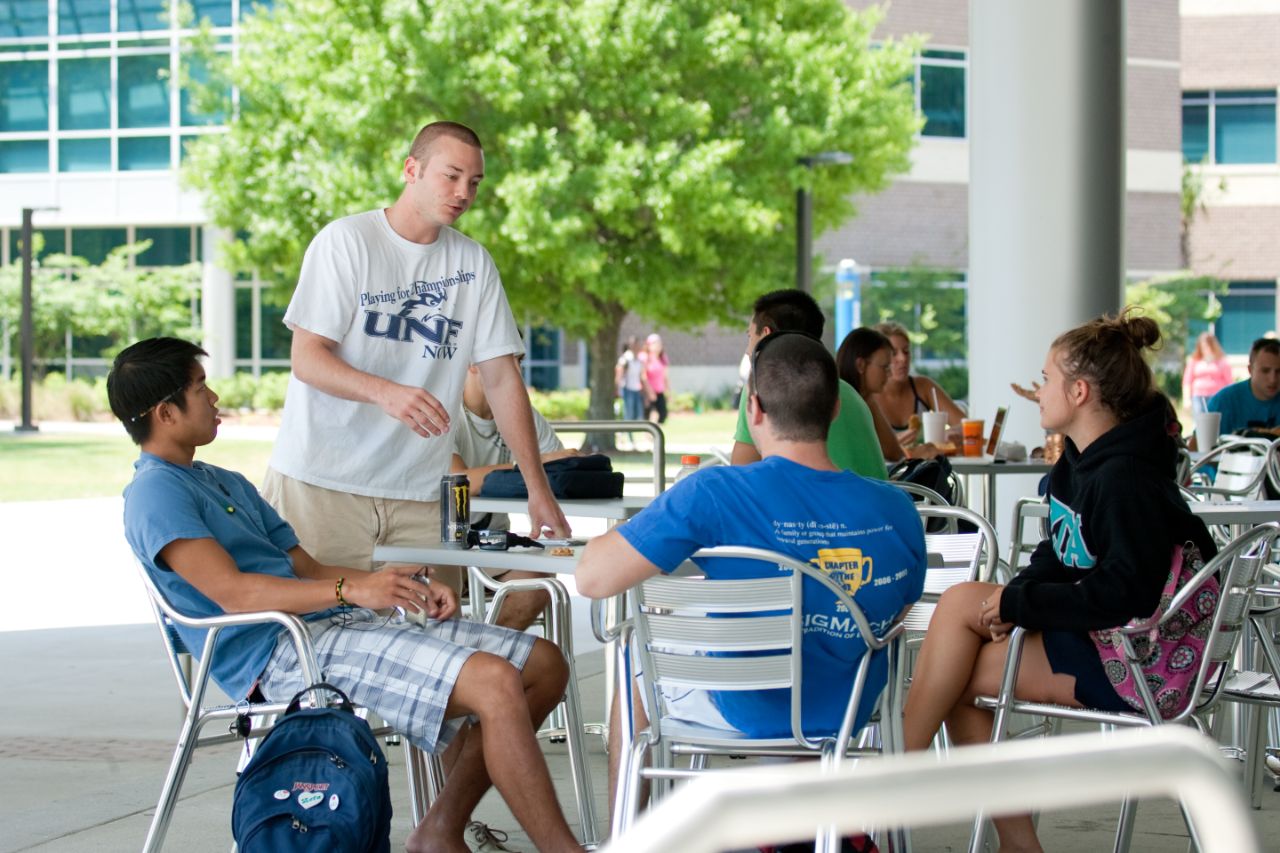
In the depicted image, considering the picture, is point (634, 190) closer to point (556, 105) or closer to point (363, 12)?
point (556, 105)

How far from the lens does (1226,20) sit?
37812mm

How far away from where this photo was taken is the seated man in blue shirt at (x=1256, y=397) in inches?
368

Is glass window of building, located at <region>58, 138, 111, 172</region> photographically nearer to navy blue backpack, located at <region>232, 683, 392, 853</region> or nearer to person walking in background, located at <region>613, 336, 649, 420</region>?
person walking in background, located at <region>613, 336, 649, 420</region>

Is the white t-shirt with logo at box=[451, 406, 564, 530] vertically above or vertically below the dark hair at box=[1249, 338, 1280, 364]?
below

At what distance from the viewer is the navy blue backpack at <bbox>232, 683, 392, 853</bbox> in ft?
10.6

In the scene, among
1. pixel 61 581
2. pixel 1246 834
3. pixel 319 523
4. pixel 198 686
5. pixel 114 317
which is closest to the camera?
pixel 1246 834

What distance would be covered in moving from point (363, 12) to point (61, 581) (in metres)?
13.8

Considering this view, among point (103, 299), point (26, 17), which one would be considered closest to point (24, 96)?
point (26, 17)

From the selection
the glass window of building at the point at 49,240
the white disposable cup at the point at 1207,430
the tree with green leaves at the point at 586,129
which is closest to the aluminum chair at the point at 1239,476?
the white disposable cup at the point at 1207,430

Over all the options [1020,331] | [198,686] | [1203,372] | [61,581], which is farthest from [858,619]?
[1203,372]

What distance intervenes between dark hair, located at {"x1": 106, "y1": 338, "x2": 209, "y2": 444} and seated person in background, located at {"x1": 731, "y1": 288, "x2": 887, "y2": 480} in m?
1.60

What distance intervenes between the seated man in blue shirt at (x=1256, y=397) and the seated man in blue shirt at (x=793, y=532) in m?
6.63

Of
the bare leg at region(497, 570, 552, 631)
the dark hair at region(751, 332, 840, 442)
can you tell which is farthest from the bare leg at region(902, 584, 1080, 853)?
the bare leg at region(497, 570, 552, 631)

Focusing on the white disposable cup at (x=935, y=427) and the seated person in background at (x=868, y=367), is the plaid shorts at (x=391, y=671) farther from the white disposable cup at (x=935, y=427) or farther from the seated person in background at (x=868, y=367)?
the white disposable cup at (x=935, y=427)
